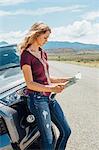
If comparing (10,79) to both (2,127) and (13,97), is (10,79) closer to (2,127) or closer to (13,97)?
(13,97)

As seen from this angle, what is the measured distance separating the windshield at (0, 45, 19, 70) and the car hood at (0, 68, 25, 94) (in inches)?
10.7

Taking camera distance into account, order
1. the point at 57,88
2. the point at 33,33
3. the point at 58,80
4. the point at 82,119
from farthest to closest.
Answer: the point at 82,119
the point at 58,80
the point at 33,33
the point at 57,88

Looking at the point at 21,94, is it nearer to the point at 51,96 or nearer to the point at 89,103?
the point at 51,96

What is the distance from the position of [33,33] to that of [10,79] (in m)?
0.82

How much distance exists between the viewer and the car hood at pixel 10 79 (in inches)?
190

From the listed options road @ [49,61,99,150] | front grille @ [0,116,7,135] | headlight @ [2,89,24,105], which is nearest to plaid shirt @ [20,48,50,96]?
headlight @ [2,89,24,105]

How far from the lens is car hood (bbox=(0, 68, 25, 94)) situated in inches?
190

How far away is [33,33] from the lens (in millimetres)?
4523

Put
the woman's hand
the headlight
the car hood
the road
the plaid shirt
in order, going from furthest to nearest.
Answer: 1. the road
2. the car hood
3. the headlight
4. the plaid shirt
5. the woman's hand

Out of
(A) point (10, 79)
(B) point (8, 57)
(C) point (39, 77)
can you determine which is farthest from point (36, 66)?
(B) point (8, 57)

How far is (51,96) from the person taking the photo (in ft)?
15.6

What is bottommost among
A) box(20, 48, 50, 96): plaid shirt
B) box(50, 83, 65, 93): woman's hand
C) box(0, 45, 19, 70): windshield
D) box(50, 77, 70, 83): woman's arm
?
box(0, 45, 19, 70): windshield

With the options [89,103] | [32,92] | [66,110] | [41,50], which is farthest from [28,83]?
[89,103]

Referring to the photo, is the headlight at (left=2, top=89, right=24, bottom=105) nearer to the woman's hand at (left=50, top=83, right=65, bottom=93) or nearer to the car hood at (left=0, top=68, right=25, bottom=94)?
the car hood at (left=0, top=68, right=25, bottom=94)
